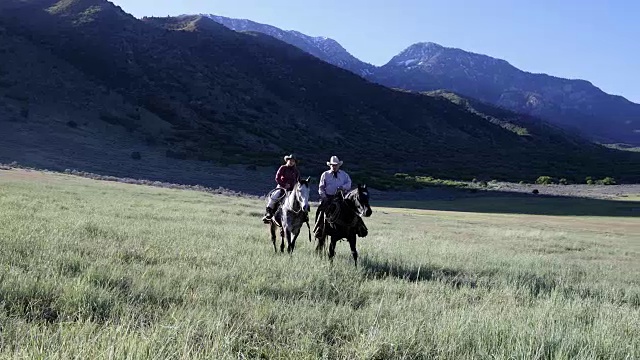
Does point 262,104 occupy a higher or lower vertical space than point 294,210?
higher

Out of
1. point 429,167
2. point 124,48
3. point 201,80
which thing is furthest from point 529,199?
point 124,48

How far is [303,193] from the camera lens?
11.9 metres

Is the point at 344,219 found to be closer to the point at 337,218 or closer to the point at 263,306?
the point at 337,218

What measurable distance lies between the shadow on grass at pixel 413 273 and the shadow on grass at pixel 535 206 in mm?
40086

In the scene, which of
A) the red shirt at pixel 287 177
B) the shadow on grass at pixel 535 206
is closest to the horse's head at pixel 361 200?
the red shirt at pixel 287 177

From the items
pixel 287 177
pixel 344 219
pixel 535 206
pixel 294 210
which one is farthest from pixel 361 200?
pixel 535 206

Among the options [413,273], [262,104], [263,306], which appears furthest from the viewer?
[262,104]

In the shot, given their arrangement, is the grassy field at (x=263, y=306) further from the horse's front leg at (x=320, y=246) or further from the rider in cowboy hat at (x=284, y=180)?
the rider in cowboy hat at (x=284, y=180)

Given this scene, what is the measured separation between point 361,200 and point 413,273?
1.82 metres

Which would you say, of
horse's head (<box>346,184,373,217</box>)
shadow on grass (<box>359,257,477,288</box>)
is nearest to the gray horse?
horse's head (<box>346,184,373,217</box>)

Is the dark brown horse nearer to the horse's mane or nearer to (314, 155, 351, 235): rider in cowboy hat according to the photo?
(314, 155, 351, 235): rider in cowboy hat

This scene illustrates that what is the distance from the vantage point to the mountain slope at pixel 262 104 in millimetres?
94562

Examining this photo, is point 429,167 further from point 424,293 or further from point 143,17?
point 424,293

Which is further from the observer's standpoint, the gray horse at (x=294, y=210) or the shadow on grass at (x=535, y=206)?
the shadow on grass at (x=535, y=206)
